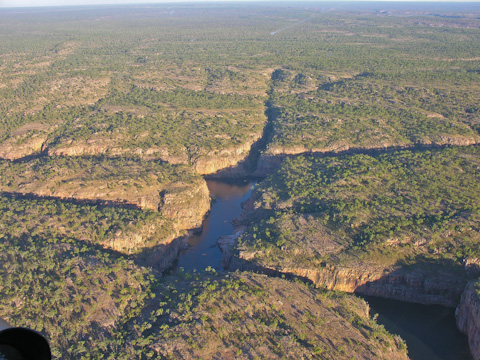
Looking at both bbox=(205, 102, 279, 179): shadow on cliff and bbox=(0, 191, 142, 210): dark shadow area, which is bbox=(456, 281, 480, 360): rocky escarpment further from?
bbox=(205, 102, 279, 179): shadow on cliff

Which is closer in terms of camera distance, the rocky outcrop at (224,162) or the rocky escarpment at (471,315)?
the rocky escarpment at (471,315)

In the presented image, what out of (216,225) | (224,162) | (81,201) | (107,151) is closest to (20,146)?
(107,151)

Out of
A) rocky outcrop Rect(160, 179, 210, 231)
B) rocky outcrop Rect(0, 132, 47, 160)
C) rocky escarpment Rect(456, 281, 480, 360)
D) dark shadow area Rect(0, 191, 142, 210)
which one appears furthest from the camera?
rocky outcrop Rect(0, 132, 47, 160)

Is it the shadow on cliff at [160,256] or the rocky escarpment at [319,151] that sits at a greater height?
the rocky escarpment at [319,151]

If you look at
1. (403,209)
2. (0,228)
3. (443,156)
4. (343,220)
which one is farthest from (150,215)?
(443,156)

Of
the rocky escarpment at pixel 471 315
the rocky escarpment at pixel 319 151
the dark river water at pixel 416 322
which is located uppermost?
the rocky escarpment at pixel 319 151

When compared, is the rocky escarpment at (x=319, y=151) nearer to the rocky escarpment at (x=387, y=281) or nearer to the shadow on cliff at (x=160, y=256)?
the shadow on cliff at (x=160, y=256)

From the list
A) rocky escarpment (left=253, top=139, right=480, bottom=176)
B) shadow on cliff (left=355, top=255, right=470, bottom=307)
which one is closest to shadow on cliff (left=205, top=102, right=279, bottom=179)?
rocky escarpment (left=253, top=139, right=480, bottom=176)

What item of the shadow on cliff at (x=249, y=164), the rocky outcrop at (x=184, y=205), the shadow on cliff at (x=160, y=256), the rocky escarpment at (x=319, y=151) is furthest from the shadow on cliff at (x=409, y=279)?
the shadow on cliff at (x=249, y=164)

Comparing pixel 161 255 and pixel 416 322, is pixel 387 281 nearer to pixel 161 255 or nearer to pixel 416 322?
pixel 416 322
